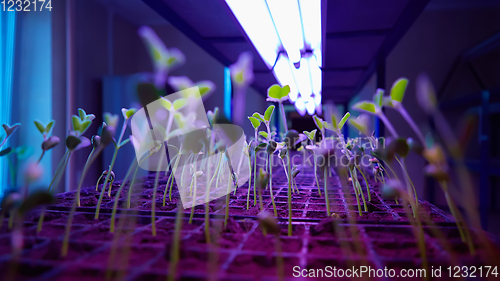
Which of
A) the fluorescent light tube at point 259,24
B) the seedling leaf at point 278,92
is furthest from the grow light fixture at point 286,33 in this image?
the seedling leaf at point 278,92

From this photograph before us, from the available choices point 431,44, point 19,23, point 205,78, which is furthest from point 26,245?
point 431,44

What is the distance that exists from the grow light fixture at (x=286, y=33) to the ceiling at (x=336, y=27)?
0.03m

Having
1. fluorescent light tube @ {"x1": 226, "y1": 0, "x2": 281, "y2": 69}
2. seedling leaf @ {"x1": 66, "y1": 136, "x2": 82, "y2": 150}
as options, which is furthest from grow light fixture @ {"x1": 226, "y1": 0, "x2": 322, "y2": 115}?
seedling leaf @ {"x1": 66, "y1": 136, "x2": 82, "y2": 150}

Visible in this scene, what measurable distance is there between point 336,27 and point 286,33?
7.4 inches

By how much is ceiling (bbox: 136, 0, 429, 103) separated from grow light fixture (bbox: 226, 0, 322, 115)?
0.11 feet

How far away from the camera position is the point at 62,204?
808 mm

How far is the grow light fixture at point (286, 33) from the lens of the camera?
0.78 meters

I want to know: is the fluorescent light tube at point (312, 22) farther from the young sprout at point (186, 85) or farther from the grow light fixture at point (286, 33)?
the young sprout at point (186, 85)

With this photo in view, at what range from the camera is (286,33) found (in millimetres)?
980

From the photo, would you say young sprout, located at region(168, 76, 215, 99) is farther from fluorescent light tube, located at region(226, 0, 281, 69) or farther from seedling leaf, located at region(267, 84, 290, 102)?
fluorescent light tube, located at region(226, 0, 281, 69)

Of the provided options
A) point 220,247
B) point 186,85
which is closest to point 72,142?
point 186,85

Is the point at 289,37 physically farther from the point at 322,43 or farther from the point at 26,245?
the point at 26,245

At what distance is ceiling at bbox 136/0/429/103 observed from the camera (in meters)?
0.79

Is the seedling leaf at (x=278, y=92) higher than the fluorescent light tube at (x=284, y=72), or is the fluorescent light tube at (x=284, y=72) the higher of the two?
the fluorescent light tube at (x=284, y=72)
